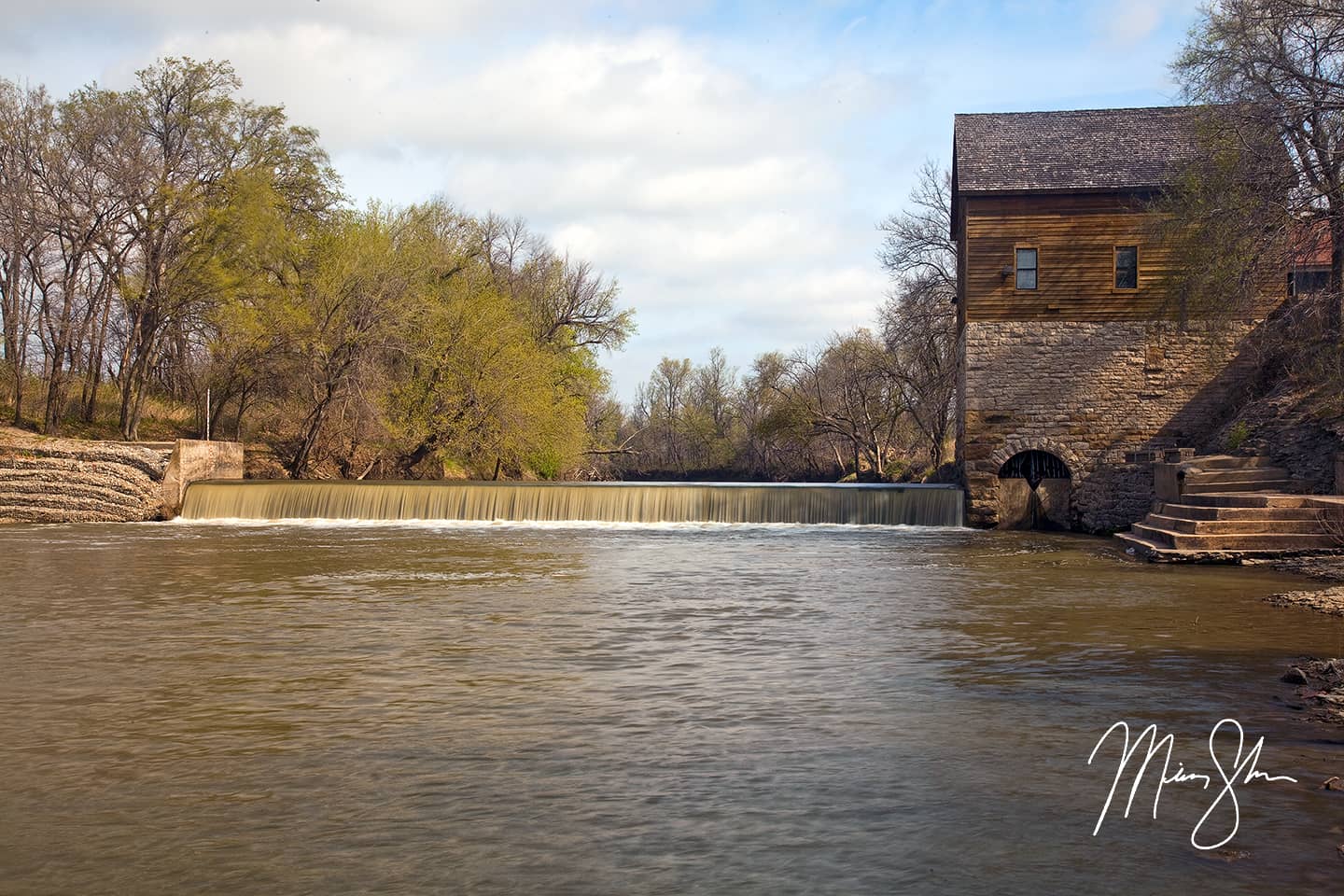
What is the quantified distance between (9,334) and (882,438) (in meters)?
36.8

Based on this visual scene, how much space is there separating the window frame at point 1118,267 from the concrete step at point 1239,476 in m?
6.59

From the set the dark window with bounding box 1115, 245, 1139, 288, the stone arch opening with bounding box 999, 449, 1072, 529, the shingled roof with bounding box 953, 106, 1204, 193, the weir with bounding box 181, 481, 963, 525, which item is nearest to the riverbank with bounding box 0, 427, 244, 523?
the weir with bounding box 181, 481, 963, 525

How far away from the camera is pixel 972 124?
28.6 m

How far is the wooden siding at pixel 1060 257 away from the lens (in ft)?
85.7

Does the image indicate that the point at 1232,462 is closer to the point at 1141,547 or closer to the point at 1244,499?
the point at 1244,499

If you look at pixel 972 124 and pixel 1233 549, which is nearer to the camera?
pixel 1233 549

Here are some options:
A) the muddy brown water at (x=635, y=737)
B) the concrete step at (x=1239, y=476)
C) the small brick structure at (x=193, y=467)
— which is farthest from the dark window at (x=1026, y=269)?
the small brick structure at (x=193, y=467)

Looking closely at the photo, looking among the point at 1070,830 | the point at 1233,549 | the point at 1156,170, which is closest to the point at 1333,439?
the point at 1233,549

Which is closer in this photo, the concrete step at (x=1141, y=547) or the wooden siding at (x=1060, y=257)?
the concrete step at (x=1141, y=547)

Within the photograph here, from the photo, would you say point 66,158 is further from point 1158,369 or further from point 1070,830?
point 1070,830

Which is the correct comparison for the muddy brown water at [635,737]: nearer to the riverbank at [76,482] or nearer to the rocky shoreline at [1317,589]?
the rocky shoreline at [1317,589]

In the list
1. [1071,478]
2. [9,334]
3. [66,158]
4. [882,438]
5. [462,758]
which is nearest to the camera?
[462,758]
